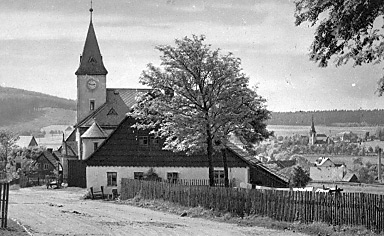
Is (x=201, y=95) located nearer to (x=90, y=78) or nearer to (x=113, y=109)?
(x=113, y=109)

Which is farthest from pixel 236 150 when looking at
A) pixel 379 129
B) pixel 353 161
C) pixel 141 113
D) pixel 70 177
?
pixel 379 129

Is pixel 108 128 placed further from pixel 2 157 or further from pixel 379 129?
pixel 379 129

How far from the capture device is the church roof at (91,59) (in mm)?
95250

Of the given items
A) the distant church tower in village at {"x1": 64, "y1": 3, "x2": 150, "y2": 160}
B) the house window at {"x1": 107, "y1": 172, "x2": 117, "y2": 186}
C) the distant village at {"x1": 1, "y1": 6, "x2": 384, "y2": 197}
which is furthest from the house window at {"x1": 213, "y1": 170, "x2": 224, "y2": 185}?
the distant church tower in village at {"x1": 64, "y1": 3, "x2": 150, "y2": 160}

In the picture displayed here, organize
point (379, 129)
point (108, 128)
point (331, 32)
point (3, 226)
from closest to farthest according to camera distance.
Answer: point (331, 32)
point (3, 226)
point (108, 128)
point (379, 129)

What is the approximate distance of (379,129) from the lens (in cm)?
19038

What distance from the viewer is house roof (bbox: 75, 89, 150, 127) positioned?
86.1 metres

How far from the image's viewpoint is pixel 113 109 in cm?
8800

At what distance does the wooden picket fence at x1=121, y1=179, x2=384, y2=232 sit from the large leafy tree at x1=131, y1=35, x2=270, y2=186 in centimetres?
343

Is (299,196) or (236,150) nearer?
(299,196)

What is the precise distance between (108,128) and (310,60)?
6941 centimetres

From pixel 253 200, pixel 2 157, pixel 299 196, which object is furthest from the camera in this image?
pixel 2 157

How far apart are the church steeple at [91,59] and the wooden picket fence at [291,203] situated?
57.2 m

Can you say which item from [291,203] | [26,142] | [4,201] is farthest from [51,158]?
[4,201]
